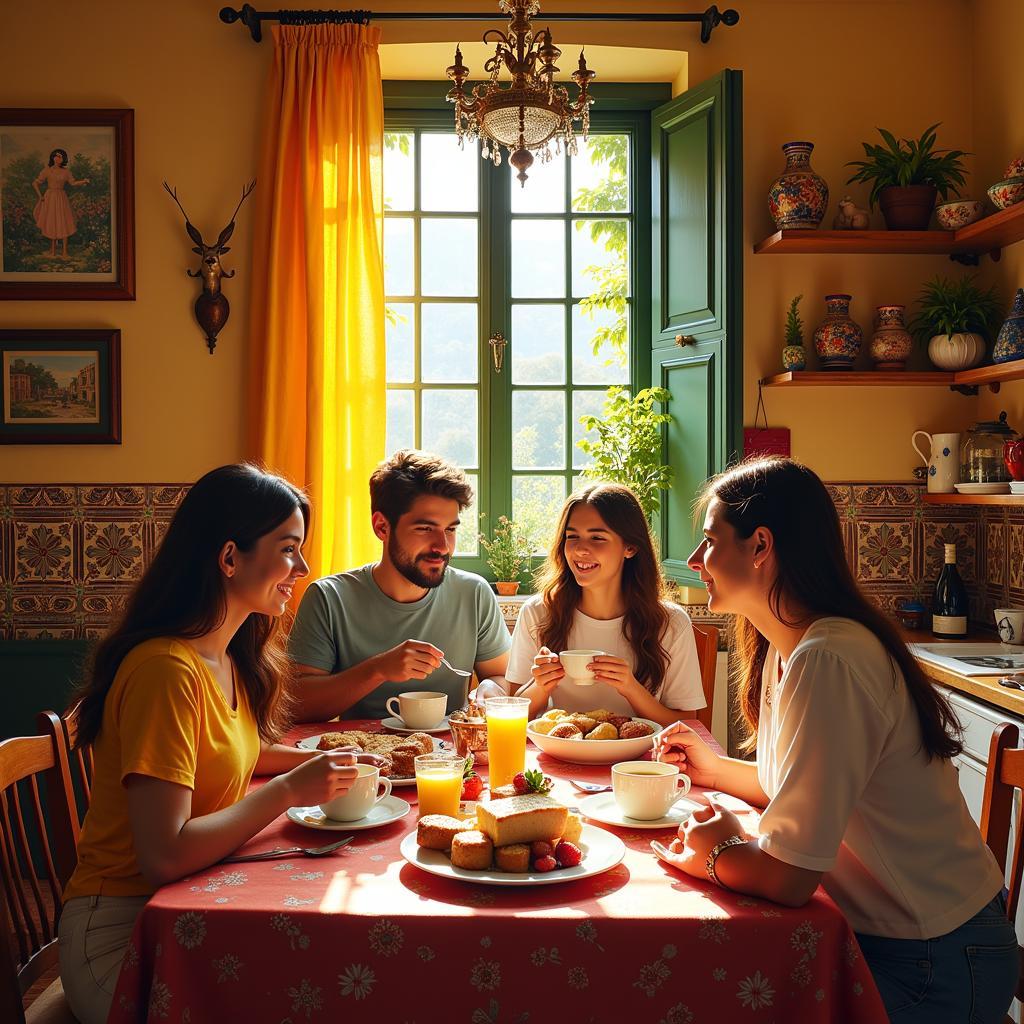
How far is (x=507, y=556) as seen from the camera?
384 centimetres

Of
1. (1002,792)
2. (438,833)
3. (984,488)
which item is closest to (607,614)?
(1002,792)

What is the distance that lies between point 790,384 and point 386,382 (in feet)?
5.11

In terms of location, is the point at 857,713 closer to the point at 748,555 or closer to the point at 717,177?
the point at 748,555

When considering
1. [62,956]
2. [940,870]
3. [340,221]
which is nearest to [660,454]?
[340,221]

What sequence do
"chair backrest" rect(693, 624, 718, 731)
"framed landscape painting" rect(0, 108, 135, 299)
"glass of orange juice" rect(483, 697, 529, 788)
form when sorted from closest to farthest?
"glass of orange juice" rect(483, 697, 529, 788)
"chair backrest" rect(693, 624, 718, 731)
"framed landscape painting" rect(0, 108, 135, 299)

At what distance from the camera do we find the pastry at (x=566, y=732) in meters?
1.91

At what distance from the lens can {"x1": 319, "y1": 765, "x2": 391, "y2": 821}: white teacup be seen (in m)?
1.53

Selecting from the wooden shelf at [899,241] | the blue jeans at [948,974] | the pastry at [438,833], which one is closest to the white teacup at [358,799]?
the pastry at [438,833]

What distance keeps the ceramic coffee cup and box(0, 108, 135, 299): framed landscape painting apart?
3.27 metres

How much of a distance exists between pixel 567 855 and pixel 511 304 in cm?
297

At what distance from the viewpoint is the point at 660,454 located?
3.83 meters

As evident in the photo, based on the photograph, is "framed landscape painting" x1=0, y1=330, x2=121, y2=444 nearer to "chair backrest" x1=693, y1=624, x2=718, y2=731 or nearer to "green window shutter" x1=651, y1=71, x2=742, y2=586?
"green window shutter" x1=651, y1=71, x2=742, y2=586

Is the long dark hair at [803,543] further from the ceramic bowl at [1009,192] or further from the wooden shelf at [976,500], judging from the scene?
the ceramic bowl at [1009,192]

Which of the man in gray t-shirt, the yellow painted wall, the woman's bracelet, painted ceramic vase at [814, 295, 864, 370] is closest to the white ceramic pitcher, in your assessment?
the yellow painted wall
